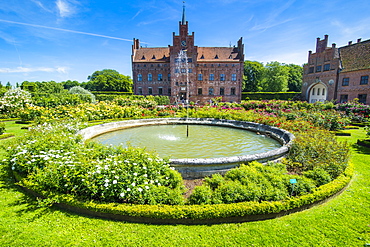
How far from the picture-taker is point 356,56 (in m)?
28.4

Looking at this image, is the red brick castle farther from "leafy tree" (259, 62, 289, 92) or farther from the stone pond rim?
the stone pond rim

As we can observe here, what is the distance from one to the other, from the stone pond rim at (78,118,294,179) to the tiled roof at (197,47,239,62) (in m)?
25.4

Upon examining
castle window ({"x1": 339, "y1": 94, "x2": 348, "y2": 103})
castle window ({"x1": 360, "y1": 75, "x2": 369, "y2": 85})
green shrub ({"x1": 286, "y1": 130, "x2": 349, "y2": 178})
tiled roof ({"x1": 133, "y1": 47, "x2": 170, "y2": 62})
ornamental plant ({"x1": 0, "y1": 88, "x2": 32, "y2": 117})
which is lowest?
green shrub ({"x1": 286, "y1": 130, "x2": 349, "y2": 178})

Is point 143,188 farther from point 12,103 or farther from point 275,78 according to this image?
point 275,78

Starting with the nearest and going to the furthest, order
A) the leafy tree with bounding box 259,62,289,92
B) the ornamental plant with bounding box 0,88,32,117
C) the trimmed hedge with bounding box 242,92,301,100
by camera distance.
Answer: the ornamental plant with bounding box 0,88,32,117
the trimmed hedge with bounding box 242,92,301,100
the leafy tree with bounding box 259,62,289,92

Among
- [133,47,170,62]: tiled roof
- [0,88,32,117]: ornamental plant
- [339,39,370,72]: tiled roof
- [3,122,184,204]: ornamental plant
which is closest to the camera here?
[3,122,184,204]: ornamental plant

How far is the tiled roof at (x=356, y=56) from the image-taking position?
27.0 m

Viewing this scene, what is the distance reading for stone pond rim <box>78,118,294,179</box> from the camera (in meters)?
5.27

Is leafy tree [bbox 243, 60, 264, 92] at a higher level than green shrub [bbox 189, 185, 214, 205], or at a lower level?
higher

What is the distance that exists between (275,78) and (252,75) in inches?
309

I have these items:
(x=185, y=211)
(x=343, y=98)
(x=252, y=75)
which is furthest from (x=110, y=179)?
(x=252, y=75)

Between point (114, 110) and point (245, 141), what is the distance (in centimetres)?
1169

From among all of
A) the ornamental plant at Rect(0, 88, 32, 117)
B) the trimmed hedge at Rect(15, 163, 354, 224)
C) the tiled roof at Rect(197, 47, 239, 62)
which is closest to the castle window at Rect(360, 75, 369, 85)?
the tiled roof at Rect(197, 47, 239, 62)

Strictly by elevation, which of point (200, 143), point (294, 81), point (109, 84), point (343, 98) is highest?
point (294, 81)
